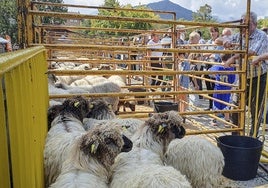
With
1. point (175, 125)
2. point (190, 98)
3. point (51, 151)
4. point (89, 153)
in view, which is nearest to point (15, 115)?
point (89, 153)

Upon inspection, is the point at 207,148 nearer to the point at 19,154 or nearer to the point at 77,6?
the point at 19,154

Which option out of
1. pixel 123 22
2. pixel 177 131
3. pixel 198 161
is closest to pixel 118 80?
pixel 177 131

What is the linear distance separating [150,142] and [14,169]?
1695mm

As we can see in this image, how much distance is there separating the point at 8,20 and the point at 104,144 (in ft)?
126

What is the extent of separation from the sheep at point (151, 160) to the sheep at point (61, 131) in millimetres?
490

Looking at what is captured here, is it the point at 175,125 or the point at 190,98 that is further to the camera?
the point at 190,98

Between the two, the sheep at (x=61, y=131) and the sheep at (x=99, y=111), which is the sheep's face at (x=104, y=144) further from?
the sheep at (x=99, y=111)

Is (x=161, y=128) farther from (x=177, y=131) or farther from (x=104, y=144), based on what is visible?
(x=104, y=144)

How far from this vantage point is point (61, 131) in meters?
3.00

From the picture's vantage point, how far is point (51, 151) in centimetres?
274

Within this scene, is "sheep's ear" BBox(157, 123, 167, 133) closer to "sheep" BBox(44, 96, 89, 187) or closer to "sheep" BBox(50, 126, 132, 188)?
"sheep" BBox(50, 126, 132, 188)

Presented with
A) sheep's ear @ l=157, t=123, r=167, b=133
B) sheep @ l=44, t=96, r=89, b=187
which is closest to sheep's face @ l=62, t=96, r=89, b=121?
sheep @ l=44, t=96, r=89, b=187

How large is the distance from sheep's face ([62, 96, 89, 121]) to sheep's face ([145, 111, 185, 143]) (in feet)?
2.88

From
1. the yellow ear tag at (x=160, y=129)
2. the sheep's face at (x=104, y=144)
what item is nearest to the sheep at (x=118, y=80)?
the yellow ear tag at (x=160, y=129)
